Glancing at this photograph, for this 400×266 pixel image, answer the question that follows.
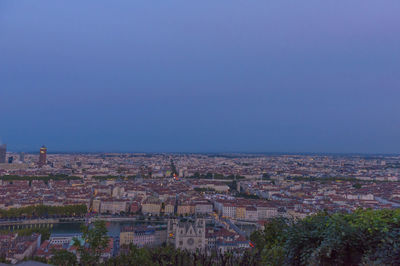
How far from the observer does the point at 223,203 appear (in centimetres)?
1470

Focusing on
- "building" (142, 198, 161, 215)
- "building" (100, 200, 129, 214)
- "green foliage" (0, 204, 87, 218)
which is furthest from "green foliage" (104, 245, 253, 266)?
"building" (100, 200, 129, 214)

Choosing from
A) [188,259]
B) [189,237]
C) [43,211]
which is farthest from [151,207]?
[188,259]

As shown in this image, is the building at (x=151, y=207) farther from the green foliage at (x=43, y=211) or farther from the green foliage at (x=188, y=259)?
the green foliage at (x=188, y=259)

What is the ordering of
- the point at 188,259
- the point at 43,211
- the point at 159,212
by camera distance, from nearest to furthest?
the point at 188,259
the point at 43,211
the point at 159,212

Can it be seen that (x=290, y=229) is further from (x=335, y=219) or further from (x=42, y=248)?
(x=42, y=248)

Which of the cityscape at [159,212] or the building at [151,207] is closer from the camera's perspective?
the cityscape at [159,212]

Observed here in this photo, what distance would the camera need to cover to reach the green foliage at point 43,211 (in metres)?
12.8

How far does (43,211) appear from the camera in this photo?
43.3ft

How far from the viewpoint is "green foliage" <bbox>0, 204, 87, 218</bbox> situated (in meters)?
12.8

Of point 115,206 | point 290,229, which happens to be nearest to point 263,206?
point 115,206

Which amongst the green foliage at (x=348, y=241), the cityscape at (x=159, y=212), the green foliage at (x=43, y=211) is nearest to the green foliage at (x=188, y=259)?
the green foliage at (x=348, y=241)

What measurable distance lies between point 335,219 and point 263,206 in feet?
42.0

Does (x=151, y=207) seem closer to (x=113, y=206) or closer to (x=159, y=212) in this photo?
(x=159, y=212)

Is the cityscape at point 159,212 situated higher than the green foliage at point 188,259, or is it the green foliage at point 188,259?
the green foliage at point 188,259
